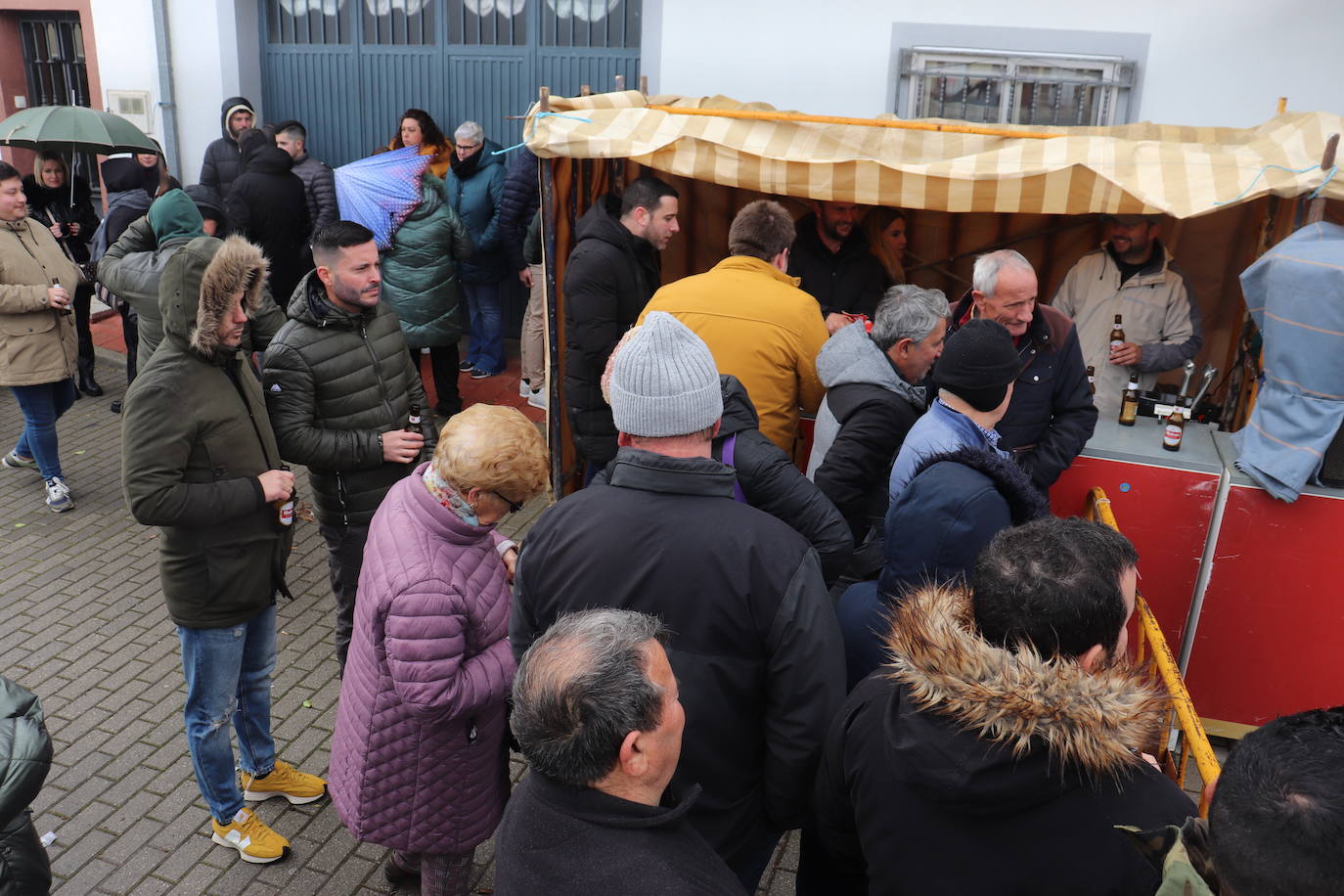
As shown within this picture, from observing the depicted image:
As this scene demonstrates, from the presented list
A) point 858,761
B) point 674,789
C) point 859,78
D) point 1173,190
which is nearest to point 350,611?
point 674,789

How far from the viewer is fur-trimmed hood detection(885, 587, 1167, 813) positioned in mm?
1730

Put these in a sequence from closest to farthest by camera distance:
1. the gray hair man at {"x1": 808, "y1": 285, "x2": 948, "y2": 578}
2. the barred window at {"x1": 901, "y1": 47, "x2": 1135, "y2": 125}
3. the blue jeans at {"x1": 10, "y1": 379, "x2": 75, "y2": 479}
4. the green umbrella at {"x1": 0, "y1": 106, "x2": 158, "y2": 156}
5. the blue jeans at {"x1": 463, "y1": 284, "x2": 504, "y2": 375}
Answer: the gray hair man at {"x1": 808, "y1": 285, "x2": 948, "y2": 578} → the blue jeans at {"x1": 10, "y1": 379, "x2": 75, "y2": 479} → the barred window at {"x1": 901, "y1": 47, "x2": 1135, "y2": 125} → the green umbrella at {"x1": 0, "y1": 106, "x2": 158, "y2": 156} → the blue jeans at {"x1": 463, "y1": 284, "x2": 504, "y2": 375}

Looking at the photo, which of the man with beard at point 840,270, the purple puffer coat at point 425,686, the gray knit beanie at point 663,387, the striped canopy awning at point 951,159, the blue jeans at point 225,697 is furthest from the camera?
the man with beard at point 840,270

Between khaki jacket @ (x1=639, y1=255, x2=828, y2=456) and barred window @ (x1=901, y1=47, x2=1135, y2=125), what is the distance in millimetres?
3765

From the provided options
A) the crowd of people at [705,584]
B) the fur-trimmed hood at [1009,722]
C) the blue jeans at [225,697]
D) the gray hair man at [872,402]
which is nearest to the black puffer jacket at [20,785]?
the crowd of people at [705,584]

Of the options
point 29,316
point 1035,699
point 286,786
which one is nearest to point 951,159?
point 1035,699

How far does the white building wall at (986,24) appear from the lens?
666 cm

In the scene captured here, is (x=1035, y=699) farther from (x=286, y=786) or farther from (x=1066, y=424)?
(x=286, y=786)

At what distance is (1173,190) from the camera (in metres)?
4.28

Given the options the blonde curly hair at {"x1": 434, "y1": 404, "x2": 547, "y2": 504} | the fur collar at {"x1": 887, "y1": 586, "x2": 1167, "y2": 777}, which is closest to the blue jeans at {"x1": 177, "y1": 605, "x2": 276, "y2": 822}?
the blonde curly hair at {"x1": 434, "y1": 404, "x2": 547, "y2": 504}

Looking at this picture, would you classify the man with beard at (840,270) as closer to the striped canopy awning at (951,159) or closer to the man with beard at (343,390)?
the striped canopy awning at (951,159)

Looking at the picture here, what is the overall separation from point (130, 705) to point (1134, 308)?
5164 millimetres

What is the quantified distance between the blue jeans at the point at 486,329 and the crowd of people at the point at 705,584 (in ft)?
12.1

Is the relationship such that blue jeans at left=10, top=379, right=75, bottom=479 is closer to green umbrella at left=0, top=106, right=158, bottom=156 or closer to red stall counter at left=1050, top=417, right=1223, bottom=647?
green umbrella at left=0, top=106, right=158, bottom=156
